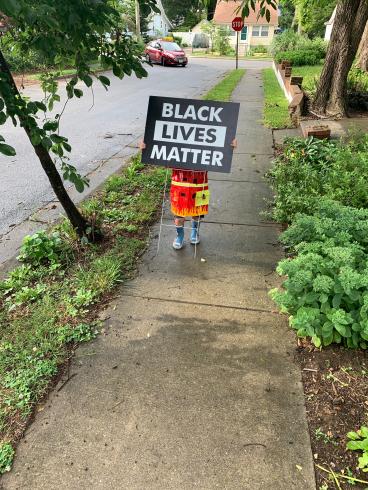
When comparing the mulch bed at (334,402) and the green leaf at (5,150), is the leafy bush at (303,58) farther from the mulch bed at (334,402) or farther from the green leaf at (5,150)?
the green leaf at (5,150)

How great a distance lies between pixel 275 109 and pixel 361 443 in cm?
940

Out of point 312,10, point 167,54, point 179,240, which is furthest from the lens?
point 167,54

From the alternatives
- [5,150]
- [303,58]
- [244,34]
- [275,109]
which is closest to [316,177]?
[5,150]

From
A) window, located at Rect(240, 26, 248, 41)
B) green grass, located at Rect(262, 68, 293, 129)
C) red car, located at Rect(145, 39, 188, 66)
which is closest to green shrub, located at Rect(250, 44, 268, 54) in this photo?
window, located at Rect(240, 26, 248, 41)

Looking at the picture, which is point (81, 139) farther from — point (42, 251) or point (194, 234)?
point (194, 234)

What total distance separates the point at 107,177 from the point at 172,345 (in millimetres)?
3939

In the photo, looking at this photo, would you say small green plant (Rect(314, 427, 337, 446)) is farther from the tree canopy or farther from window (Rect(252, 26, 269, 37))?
window (Rect(252, 26, 269, 37))

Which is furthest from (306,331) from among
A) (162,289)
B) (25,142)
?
(25,142)

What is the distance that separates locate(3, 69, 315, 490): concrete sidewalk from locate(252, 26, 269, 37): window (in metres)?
50.8

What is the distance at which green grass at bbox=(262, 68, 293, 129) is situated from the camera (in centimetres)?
842

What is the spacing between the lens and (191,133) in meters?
3.46

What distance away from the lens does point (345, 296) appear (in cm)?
251

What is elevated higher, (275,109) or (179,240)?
(275,109)

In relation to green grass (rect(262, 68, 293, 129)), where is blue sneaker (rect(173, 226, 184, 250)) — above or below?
below
